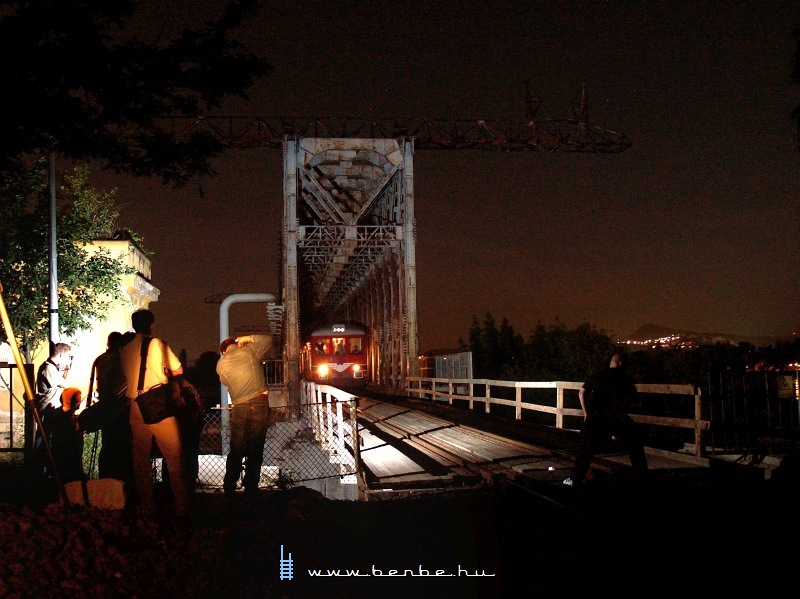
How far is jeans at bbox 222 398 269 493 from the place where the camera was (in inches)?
341

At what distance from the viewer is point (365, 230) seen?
41.0 meters

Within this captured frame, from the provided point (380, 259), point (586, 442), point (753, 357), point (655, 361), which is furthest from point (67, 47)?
point (655, 361)

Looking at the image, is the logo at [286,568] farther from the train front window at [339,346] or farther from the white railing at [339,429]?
the train front window at [339,346]

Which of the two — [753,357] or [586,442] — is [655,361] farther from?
[586,442]

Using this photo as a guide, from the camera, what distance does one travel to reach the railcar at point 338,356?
131ft

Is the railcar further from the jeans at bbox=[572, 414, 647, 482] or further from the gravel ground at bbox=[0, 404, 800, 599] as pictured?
the gravel ground at bbox=[0, 404, 800, 599]

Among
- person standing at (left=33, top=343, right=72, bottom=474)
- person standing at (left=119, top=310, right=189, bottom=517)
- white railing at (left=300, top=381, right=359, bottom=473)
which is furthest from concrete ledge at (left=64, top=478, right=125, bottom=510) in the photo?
white railing at (left=300, top=381, right=359, bottom=473)

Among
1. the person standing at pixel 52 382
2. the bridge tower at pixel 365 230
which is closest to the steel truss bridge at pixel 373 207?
the bridge tower at pixel 365 230

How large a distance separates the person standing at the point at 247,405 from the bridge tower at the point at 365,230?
987 inches

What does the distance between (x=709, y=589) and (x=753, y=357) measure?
78.2 feet

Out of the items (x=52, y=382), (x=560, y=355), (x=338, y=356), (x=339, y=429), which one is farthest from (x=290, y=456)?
(x=560, y=355)

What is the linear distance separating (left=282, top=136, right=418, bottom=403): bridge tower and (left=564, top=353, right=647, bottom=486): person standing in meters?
25.5

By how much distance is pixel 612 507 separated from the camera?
798 cm

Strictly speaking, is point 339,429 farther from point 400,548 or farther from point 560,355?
point 560,355
